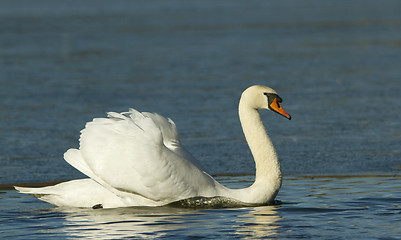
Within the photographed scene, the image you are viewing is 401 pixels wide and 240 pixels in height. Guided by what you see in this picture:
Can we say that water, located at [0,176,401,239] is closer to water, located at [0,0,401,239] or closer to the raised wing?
water, located at [0,0,401,239]

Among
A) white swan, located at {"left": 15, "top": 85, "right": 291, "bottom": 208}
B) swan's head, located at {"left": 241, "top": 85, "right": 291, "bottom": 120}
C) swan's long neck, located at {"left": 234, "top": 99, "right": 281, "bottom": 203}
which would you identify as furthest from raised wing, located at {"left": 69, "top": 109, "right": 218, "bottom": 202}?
swan's head, located at {"left": 241, "top": 85, "right": 291, "bottom": 120}

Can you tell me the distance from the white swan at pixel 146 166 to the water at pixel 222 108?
174 millimetres

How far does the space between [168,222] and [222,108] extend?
623 centimetres

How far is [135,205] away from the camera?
298 inches

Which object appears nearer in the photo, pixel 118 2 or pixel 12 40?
pixel 12 40

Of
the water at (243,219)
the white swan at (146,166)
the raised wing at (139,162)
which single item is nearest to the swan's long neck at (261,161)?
the white swan at (146,166)

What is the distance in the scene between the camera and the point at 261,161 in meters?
7.78

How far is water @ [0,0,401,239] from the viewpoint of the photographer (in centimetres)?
695

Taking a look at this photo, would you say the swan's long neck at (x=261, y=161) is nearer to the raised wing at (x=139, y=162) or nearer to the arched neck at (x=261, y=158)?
the arched neck at (x=261, y=158)

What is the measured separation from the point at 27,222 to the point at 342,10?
2906 centimetres

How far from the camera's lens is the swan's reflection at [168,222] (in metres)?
6.45

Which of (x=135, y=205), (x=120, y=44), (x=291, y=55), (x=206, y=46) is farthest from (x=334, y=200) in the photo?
(x=120, y=44)

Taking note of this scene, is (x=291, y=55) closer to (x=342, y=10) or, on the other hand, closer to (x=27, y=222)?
(x=27, y=222)

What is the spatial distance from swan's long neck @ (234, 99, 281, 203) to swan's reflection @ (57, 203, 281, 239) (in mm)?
150
